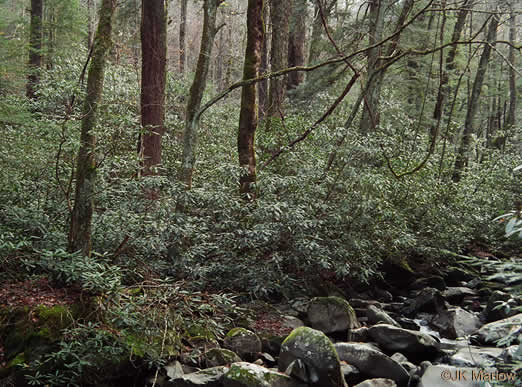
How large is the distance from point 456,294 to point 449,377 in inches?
168

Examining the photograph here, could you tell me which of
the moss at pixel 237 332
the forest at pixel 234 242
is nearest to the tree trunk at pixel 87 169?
the forest at pixel 234 242

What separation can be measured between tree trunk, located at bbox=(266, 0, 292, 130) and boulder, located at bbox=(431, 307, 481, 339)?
18.9 feet

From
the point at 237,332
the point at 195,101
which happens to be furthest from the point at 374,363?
the point at 195,101

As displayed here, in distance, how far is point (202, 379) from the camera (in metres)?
4.14

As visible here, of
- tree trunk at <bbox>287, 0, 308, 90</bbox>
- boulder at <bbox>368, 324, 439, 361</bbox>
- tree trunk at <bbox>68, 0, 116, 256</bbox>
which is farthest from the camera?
tree trunk at <bbox>287, 0, 308, 90</bbox>

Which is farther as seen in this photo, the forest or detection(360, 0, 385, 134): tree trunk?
detection(360, 0, 385, 134): tree trunk

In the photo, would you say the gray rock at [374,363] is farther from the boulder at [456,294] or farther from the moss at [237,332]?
the boulder at [456,294]

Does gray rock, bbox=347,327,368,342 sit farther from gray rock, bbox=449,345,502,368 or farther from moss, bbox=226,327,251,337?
moss, bbox=226,327,251,337

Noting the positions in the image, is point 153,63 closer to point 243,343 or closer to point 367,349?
point 243,343

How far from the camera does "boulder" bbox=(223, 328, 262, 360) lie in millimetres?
4965

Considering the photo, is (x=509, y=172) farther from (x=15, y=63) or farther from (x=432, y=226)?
(x=15, y=63)

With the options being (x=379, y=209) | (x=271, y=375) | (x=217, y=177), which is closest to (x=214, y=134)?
(x=217, y=177)

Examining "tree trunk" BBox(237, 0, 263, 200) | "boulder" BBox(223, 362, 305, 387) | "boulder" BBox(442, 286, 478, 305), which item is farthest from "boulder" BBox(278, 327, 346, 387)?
"boulder" BBox(442, 286, 478, 305)

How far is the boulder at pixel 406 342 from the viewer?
532 centimetres
